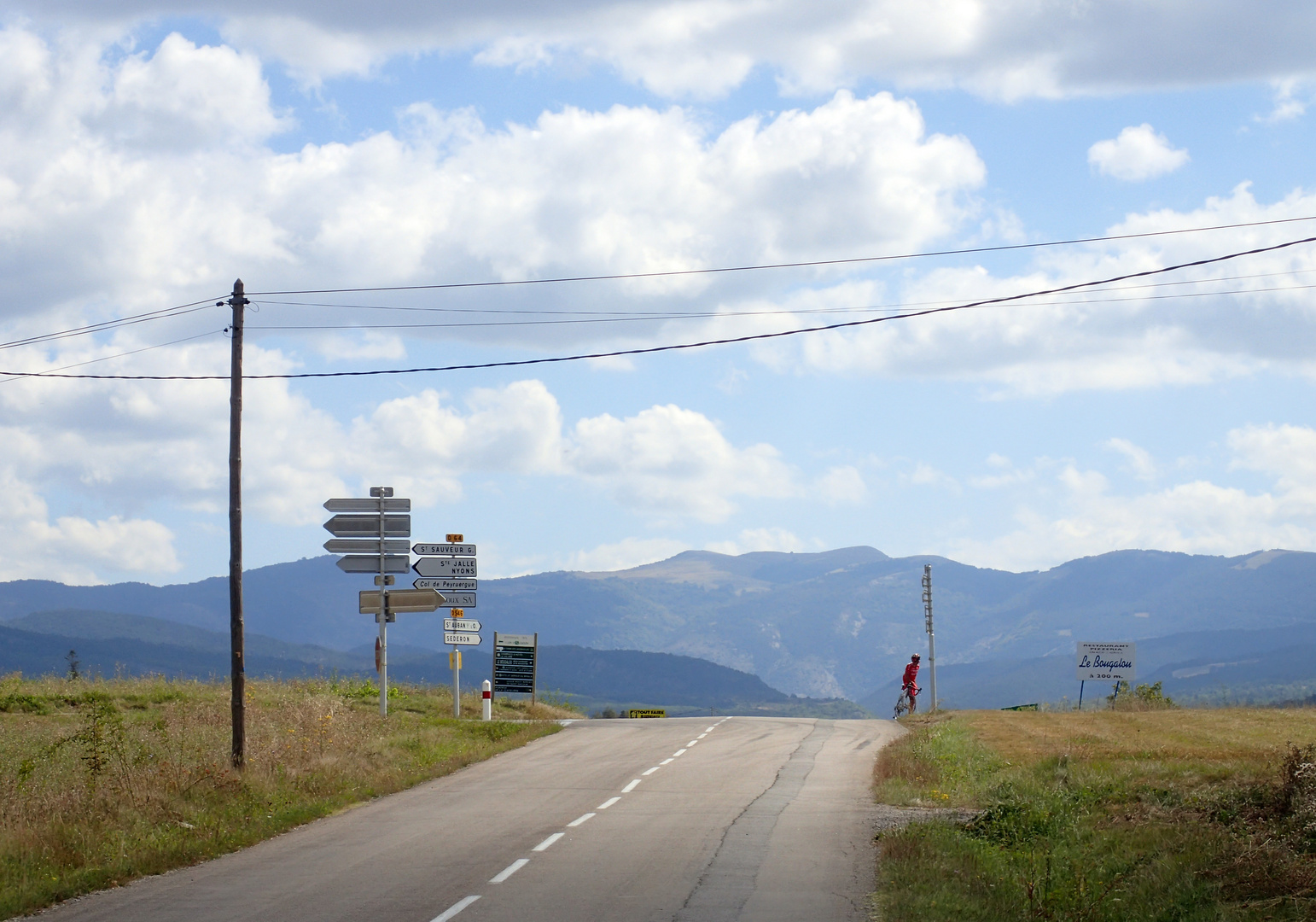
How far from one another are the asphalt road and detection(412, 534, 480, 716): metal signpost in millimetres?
9050

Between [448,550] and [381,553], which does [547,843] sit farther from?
[448,550]

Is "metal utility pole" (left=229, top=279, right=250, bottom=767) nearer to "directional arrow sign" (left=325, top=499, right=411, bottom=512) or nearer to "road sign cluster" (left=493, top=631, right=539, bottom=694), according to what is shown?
"directional arrow sign" (left=325, top=499, right=411, bottom=512)

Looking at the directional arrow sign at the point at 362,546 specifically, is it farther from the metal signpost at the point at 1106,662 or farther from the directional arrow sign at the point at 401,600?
the metal signpost at the point at 1106,662

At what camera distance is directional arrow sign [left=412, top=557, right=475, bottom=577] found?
33.1 metres

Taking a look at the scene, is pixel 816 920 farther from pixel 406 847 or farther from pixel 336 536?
pixel 336 536

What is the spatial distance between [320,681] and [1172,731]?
2374 centimetres

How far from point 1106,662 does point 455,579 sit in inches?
1305

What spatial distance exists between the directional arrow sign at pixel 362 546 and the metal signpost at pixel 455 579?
3.14 meters

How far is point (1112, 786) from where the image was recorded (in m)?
17.4

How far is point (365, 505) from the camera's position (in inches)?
1166

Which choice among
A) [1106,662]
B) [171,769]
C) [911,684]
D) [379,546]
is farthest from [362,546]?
[1106,662]

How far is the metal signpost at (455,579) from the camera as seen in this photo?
108 ft

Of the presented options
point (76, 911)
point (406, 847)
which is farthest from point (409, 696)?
point (76, 911)

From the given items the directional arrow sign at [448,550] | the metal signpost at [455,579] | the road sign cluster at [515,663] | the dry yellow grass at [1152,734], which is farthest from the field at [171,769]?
the dry yellow grass at [1152,734]
